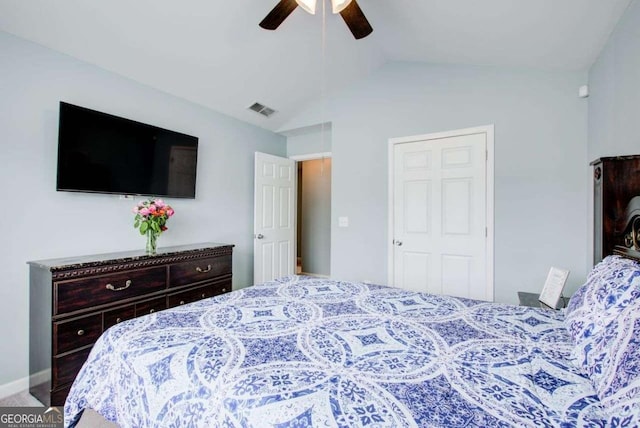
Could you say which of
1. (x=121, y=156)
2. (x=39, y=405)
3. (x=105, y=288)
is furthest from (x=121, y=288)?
(x=121, y=156)

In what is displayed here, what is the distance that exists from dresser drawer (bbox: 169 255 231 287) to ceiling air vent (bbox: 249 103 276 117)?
5.91ft

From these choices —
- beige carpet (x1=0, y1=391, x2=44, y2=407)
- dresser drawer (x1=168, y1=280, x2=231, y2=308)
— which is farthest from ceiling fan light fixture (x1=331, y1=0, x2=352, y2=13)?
beige carpet (x1=0, y1=391, x2=44, y2=407)

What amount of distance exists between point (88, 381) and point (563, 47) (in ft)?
11.7

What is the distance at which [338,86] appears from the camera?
12.2 ft

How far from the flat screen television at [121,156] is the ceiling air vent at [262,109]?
2.80 ft

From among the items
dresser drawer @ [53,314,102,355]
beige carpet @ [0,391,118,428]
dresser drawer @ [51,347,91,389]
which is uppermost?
dresser drawer @ [53,314,102,355]

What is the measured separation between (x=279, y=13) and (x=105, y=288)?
2.18 metres

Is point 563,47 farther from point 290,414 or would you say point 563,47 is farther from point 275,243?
point 275,243

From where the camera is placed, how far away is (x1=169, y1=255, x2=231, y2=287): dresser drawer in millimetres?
2576

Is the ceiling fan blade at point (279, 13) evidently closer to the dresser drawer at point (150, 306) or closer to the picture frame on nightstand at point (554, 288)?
the dresser drawer at point (150, 306)

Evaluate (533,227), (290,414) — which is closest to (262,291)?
(290,414)

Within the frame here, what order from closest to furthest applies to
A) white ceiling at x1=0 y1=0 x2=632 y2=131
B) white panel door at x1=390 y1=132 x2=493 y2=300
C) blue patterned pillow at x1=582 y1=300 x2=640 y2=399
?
blue patterned pillow at x1=582 y1=300 x2=640 y2=399 → white ceiling at x1=0 y1=0 x2=632 y2=131 → white panel door at x1=390 y1=132 x2=493 y2=300

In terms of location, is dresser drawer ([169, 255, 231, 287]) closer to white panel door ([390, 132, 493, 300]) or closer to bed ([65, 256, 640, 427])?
bed ([65, 256, 640, 427])

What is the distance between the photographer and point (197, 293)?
2768mm
